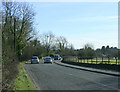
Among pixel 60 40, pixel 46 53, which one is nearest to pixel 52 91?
pixel 46 53

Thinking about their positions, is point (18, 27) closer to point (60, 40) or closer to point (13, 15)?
point (13, 15)

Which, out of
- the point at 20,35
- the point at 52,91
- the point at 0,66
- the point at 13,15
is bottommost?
the point at 52,91

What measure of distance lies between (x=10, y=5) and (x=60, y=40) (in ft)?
268

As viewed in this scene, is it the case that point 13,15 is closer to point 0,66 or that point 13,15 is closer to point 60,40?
point 0,66

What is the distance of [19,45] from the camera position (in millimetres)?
41562

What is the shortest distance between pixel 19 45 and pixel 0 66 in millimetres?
32950

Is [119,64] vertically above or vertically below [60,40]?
below

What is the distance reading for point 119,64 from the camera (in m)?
23.9

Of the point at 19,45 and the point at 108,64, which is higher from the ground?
the point at 19,45

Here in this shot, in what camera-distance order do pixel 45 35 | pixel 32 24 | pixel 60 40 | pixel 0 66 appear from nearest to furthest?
pixel 0 66, pixel 32 24, pixel 45 35, pixel 60 40

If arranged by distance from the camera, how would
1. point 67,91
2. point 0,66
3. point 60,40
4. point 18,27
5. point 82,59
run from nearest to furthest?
point 0,66
point 67,91
point 82,59
point 18,27
point 60,40

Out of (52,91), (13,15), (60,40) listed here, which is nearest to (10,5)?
(13,15)

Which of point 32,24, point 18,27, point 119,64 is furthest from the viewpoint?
point 32,24

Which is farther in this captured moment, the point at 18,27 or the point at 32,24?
the point at 32,24
